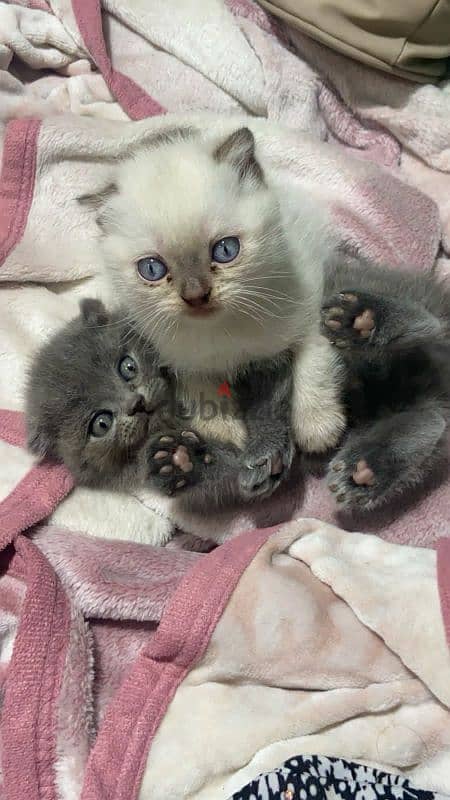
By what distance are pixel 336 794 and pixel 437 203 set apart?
1.30 m

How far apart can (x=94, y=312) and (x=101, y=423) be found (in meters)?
0.26

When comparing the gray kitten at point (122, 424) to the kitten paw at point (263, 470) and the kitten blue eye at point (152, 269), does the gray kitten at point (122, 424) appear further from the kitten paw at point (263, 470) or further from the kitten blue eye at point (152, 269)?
the kitten blue eye at point (152, 269)

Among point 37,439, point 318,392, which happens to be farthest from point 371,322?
→ point 37,439

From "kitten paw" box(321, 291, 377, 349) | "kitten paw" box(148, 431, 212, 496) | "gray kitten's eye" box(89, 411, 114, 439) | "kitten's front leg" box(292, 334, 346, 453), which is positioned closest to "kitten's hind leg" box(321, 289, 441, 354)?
"kitten paw" box(321, 291, 377, 349)

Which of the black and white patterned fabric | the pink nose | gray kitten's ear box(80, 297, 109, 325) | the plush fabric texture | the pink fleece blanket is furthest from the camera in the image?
the plush fabric texture

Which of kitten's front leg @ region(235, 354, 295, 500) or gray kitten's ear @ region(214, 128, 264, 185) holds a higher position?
gray kitten's ear @ region(214, 128, 264, 185)

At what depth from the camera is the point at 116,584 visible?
4.27 feet

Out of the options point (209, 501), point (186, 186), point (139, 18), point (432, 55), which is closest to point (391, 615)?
point (209, 501)

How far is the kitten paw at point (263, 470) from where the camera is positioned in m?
1.32

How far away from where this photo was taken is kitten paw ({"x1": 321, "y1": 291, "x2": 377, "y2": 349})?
118cm

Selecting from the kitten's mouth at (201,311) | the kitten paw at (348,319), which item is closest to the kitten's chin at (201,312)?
the kitten's mouth at (201,311)

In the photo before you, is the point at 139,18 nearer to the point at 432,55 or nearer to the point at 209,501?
the point at 432,55

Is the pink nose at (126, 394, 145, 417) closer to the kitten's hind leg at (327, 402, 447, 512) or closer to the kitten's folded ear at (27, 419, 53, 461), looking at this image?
the kitten's folded ear at (27, 419, 53, 461)

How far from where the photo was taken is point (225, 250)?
110 cm
